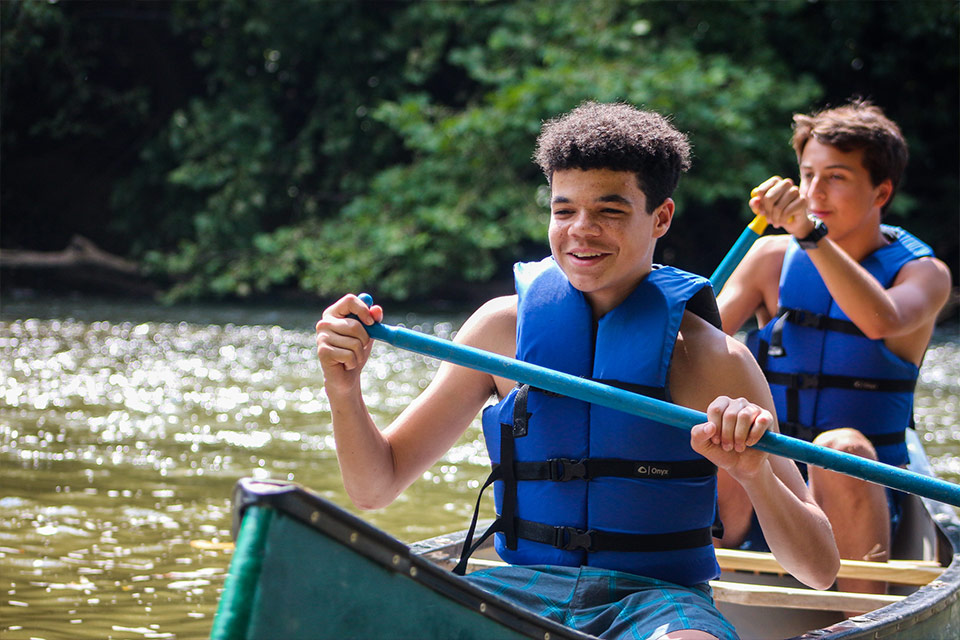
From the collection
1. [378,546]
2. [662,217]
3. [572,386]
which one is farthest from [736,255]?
[378,546]

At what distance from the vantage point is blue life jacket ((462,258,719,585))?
1789mm

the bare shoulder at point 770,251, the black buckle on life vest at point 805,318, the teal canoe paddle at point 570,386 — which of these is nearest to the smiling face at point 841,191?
the bare shoulder at point 770,251

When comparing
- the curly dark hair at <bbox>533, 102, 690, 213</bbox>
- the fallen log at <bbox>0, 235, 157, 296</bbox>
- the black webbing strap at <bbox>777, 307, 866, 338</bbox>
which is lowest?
the black webbing strap at <bbox>777, 307, 866, 338</bbox>

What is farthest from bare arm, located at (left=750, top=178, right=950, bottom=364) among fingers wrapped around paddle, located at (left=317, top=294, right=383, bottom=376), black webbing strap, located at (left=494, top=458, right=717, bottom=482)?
fingers wrapped around paddle, located at (left=317, top=294, right=383, bottom=376)

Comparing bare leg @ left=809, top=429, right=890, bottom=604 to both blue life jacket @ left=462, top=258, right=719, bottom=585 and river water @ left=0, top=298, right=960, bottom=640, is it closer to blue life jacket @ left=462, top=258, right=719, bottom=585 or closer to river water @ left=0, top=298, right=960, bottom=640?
blue life jacket @ left=462, top=258, right=719, bottom=585

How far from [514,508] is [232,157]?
36.0ft

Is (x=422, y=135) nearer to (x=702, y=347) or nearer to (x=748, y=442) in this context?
(x=702, y=347)

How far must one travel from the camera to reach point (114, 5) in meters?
13.5

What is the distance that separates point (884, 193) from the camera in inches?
118

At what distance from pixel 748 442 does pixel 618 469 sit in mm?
268

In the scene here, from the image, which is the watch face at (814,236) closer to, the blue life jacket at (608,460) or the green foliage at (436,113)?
the blue life jacket at (608,460)

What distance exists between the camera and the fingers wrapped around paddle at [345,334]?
5.54 ft

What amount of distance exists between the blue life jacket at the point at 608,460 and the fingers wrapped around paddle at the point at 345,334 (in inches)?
12.2

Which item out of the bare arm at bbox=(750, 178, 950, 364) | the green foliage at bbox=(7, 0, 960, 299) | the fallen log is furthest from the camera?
the fallen log
